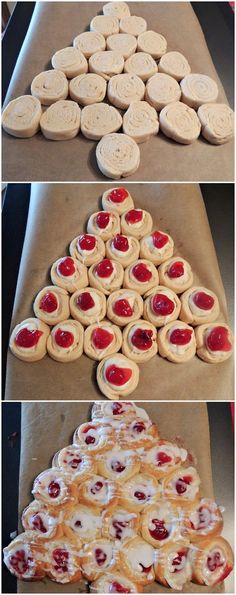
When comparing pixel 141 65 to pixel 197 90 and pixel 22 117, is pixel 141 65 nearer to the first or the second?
pixel 197 90

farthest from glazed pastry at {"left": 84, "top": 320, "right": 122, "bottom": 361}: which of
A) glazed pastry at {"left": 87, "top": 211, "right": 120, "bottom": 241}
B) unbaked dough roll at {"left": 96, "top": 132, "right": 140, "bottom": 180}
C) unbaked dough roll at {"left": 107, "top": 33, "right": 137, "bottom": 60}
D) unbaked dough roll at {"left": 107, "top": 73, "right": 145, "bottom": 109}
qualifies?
unbaked dough roll at {"left": 107, "top": 33, "right": 137, "bottom": 60}

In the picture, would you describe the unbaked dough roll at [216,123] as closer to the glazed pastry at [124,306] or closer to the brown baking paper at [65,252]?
the brown baking paper at [65,252]

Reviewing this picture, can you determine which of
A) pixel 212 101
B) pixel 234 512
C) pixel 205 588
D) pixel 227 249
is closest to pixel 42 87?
pixel 212 101

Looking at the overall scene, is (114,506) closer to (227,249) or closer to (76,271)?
(76,271)

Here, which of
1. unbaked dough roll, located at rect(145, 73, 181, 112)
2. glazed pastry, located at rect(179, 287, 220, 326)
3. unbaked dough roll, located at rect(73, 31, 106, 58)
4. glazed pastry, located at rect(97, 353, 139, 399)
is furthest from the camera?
unbaked dough roll, located at rect(73, 31, 106, 58)

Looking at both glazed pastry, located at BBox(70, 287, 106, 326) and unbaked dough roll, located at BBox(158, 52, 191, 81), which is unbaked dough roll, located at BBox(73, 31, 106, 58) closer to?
unbaked dough roll, located at BBox(158, 52, 191, 81)

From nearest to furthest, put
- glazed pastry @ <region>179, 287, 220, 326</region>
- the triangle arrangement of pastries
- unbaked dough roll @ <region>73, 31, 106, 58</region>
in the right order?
the triangle arrangement of pastries < glazed pastry @ <region>179, 287, 220, 326</region> < unbaked dough roll @ <region>73, 31, 106, 58</region>
